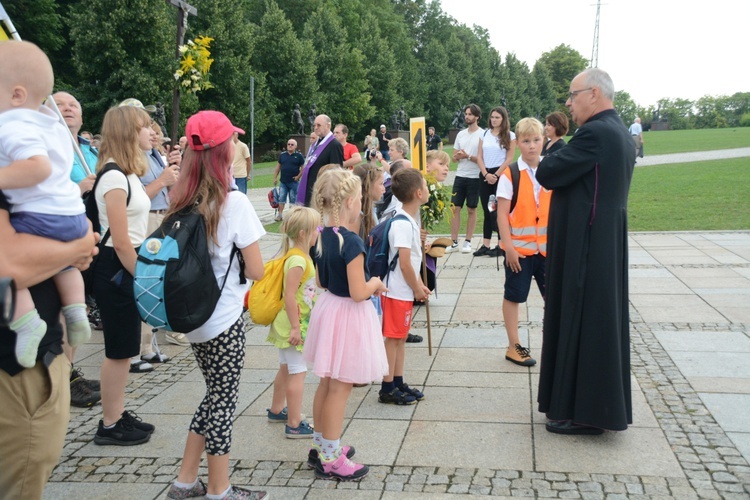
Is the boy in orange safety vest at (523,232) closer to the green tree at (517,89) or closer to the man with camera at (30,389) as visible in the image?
the man with camera at (30,389)

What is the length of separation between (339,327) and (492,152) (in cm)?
741

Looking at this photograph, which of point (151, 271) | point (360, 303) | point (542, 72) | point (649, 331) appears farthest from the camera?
point (542, 72)

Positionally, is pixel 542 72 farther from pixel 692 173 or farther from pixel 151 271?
pixel 151 271

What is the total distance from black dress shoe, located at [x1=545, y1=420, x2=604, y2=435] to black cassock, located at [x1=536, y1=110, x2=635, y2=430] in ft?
0.19

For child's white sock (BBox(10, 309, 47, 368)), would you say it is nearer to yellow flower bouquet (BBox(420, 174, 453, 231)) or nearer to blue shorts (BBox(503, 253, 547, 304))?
blue shorts (BBox(503, 253, 547, 304))

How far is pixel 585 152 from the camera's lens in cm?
440

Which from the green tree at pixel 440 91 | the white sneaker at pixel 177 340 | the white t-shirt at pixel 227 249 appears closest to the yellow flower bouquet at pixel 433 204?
the white sneaker at pixel 177 340

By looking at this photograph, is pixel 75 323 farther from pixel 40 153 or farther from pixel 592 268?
pixel 592 268

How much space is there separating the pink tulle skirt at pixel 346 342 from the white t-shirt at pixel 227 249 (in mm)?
732

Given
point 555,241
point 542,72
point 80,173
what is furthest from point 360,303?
point 542,72

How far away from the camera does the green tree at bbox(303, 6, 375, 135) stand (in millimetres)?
52031

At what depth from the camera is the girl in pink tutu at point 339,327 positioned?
13.1 feet

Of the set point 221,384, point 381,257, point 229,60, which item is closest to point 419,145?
point 381,257

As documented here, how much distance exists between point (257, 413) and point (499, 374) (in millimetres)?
1913
